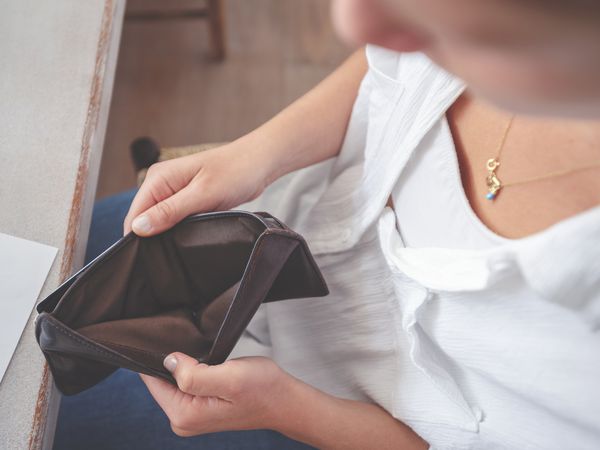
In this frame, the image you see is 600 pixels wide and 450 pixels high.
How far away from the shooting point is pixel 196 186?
0.60 metres

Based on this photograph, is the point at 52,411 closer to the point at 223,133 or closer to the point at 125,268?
the point at 125,268

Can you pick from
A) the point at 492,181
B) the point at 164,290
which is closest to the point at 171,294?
the point at 164,290

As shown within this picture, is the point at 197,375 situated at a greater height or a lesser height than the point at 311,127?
lesser

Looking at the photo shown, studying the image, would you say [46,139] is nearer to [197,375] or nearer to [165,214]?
[165,214]

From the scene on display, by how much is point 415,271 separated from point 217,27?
3.76 ft

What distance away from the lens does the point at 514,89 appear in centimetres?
25

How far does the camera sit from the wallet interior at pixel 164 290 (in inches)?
20.2

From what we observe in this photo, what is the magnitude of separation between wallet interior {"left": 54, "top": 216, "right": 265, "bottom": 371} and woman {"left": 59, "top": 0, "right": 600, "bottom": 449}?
0.10ft

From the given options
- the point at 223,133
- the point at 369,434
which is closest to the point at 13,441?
the point at 369,434

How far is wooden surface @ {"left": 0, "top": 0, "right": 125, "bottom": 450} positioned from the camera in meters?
0.51

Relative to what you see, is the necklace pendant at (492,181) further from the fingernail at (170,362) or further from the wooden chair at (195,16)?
the wooden chair at (195,16)

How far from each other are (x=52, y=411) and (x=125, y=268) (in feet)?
0.49

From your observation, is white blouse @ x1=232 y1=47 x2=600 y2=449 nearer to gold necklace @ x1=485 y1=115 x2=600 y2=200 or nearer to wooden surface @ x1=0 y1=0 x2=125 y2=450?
gold necklace @ x1=485 y1=115 x2=600 y2=200

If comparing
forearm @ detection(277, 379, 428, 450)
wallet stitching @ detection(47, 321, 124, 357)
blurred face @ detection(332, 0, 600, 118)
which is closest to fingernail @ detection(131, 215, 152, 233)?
wallet stitching @ detection(47, 321, 124, 357)
